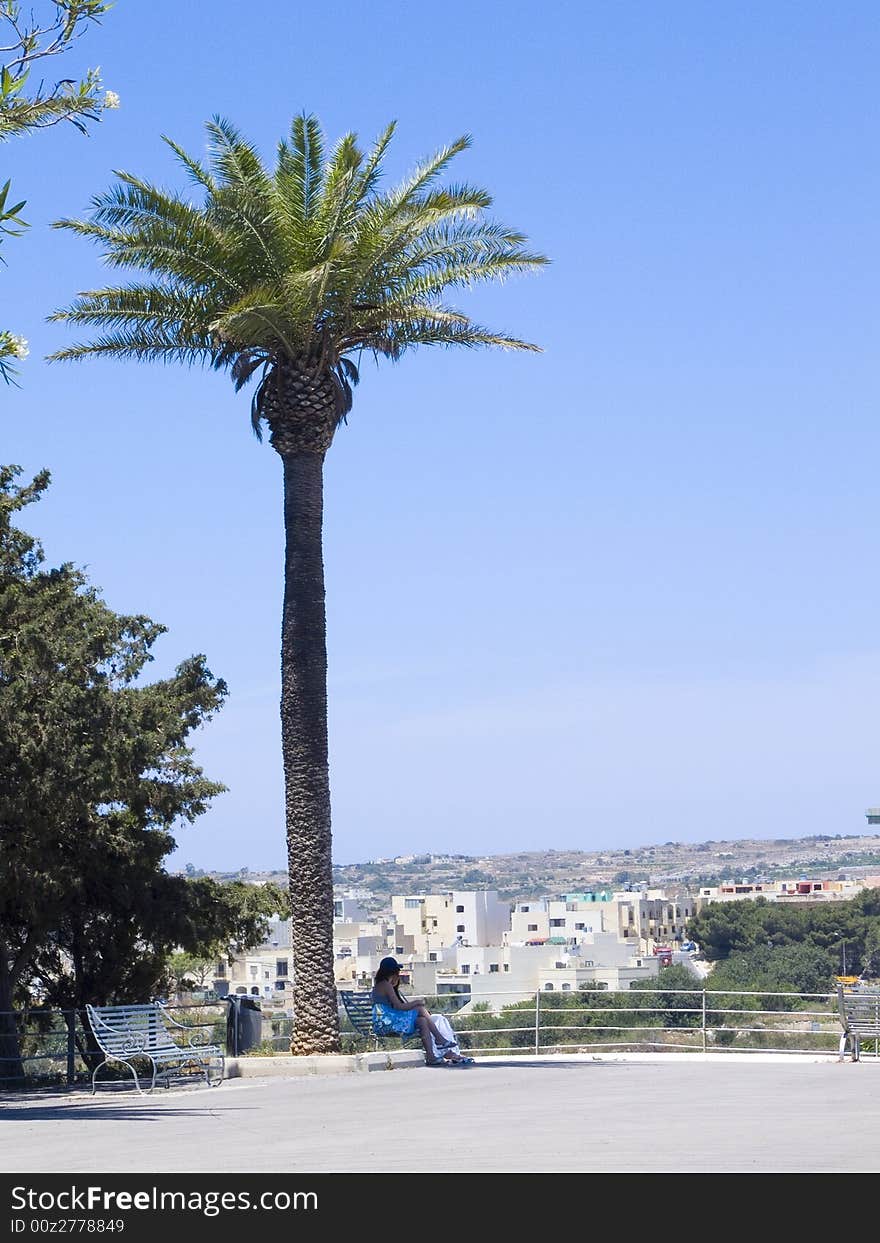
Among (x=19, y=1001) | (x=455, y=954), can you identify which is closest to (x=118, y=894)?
(x=19, y=1001)

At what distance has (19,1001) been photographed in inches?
A: 1042

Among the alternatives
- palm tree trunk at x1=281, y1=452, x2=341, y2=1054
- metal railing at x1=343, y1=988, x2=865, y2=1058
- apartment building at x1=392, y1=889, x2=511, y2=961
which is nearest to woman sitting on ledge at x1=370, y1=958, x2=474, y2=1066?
metal railing at x1=343, y1=988, x2=865, y2=1058

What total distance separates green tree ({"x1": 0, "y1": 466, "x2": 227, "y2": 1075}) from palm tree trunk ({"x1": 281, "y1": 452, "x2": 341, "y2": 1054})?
7.56ft

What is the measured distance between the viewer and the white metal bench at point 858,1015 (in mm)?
18031

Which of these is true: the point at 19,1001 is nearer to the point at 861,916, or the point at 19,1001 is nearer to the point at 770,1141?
the point at 770,1141

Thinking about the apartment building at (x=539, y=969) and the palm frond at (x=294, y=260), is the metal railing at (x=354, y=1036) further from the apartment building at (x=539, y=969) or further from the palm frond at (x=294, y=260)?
the apartment building at (x=539, y=969)

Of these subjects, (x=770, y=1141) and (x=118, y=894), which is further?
(x=118, y=894)

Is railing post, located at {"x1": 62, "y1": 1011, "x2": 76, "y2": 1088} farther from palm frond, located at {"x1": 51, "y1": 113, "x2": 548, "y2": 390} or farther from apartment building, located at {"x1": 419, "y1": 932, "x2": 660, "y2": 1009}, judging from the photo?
apartment building, located at {"x1": 419, "y1": 932, "x2": 660, "y2": 1009}

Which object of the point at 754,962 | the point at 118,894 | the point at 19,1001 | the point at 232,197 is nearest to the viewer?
the point at 232,197

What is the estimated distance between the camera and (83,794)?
62.9 ft

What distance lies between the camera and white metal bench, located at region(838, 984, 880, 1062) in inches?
710
